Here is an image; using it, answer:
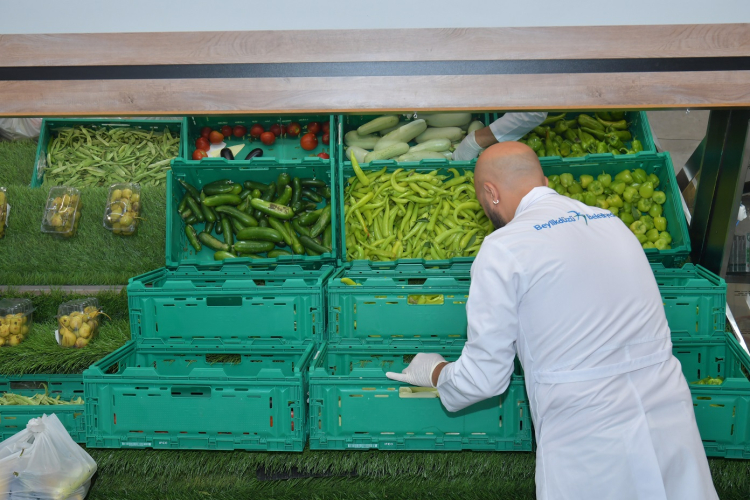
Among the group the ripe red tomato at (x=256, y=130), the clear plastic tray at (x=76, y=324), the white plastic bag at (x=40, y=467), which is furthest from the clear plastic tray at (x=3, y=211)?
the white plastic bag at (x=40, y=467)

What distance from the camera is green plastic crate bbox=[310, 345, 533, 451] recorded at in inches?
90.8

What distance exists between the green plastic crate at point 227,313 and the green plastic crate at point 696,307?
1689 mm

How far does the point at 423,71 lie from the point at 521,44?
36 cm

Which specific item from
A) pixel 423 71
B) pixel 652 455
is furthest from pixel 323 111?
pixel 652 455

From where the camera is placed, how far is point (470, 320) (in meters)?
1.86

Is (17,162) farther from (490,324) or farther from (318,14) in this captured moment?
(490,324)

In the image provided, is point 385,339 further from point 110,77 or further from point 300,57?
point 110,77

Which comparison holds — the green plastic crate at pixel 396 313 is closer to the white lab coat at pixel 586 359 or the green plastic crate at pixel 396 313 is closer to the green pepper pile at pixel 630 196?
the white lab coat at pixel 586 359

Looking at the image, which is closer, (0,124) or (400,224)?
(400,224)

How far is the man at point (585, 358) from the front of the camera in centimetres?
178

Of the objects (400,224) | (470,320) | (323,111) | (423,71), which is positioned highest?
(423,71)

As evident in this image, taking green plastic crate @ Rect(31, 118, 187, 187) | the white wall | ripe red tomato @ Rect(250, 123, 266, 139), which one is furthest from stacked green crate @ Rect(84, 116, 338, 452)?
the white wall

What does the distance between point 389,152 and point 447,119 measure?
1.62ft

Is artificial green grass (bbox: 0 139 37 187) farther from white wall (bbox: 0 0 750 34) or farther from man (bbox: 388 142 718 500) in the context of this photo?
man (bbox: 388 142 718 500)
